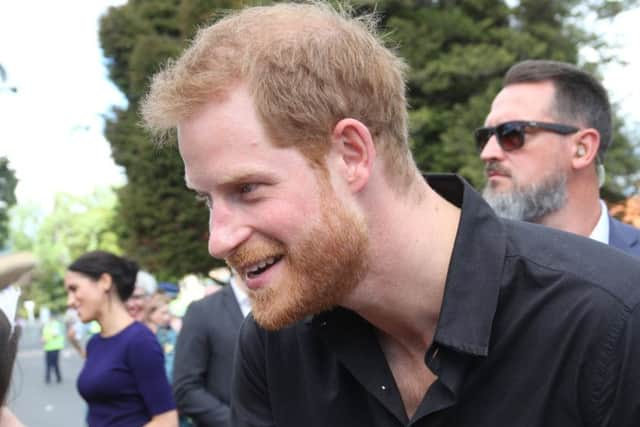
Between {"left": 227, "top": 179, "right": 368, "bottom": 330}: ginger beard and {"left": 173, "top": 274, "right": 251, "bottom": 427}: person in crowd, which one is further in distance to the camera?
{"left": 173, "top": 274, "right": 251, "bottom": 427}: person in crowd

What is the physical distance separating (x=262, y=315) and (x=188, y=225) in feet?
68.0

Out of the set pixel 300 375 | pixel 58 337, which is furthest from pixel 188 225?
pixel 300 375

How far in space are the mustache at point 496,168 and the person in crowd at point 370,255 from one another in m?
1.77

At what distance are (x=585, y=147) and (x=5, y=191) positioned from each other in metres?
2.60

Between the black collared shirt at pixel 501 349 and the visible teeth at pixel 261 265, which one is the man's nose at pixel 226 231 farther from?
the black collared shirt at pixel 501 349

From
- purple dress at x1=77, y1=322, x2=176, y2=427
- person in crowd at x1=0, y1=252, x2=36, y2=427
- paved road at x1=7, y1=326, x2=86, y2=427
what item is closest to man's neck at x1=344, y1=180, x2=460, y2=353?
person in crowd at x1=0, y1=252, x2=36, y2=427

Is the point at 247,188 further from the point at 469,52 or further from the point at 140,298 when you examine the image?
the point at 469,52

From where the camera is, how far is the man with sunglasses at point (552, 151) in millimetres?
3723

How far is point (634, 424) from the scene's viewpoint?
173 cm

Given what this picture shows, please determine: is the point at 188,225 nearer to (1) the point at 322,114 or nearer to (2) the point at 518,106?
(2) the point at 518,106

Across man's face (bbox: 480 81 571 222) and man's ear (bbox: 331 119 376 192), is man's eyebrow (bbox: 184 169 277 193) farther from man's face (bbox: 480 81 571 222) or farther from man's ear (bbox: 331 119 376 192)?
man's face (bbox: 480 81 571 222)

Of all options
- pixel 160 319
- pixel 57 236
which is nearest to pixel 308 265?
pixel 57 236

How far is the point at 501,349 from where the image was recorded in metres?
1.88

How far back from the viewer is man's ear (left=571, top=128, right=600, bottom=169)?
12.5 feet
